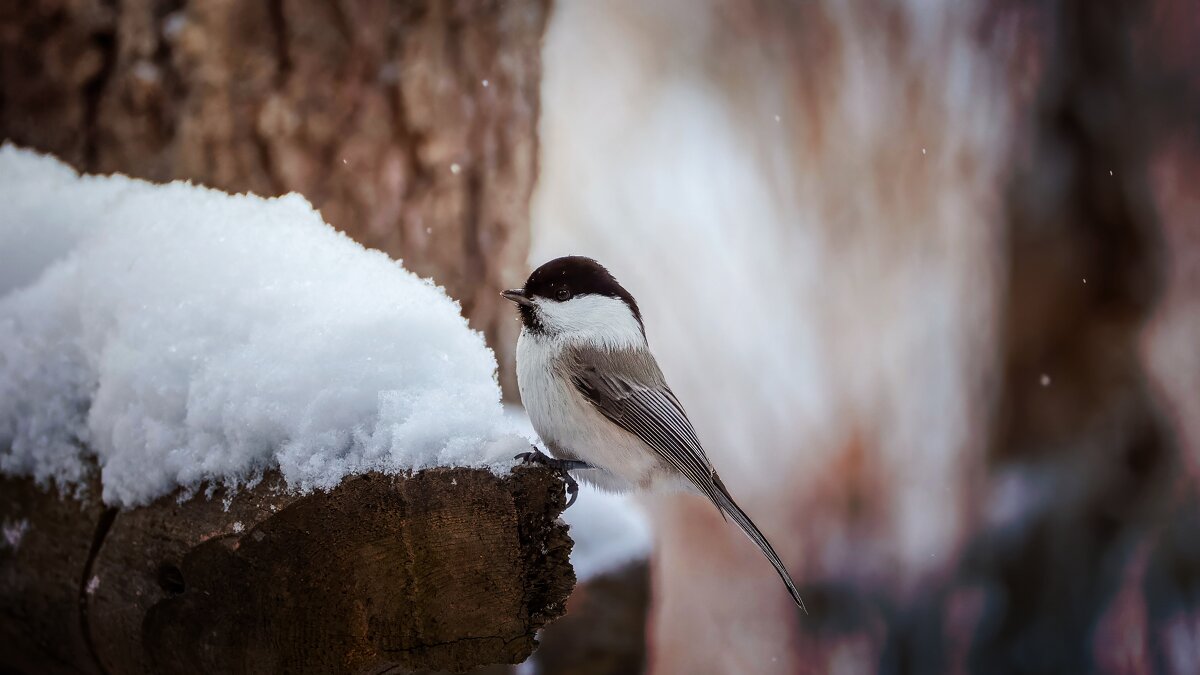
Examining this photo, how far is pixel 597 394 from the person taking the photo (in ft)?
4.19

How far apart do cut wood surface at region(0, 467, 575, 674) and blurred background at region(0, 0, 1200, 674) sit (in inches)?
48.5

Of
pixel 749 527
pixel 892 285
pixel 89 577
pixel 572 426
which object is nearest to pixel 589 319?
pixel 572 426

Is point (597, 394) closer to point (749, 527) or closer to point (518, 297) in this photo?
point (518, 297)

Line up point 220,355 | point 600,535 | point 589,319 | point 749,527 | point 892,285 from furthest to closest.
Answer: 1. point 892,285
2. point 600,535
3. point 589,319
4. point 749,527
5. point 220,355

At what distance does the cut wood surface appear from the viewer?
75cm

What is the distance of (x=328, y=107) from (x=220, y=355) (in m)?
1.06

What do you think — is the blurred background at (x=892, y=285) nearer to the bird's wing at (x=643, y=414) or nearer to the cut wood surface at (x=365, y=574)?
the bird's wing at (x=643, y=414)

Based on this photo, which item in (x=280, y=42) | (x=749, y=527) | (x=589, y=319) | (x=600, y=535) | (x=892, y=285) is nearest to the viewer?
(x=749, y=527)

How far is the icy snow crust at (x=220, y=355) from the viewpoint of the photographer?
0.82 metres

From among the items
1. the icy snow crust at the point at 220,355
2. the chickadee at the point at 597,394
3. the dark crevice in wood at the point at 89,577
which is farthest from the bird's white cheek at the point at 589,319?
the dark crevice in wood at the point at 89,577

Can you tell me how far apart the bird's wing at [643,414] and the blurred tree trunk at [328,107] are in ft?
2.52

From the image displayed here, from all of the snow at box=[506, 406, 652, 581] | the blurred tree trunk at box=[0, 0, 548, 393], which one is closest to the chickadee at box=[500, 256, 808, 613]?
the snow at box=[506, 406, 652, 581]

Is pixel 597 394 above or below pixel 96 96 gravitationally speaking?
below

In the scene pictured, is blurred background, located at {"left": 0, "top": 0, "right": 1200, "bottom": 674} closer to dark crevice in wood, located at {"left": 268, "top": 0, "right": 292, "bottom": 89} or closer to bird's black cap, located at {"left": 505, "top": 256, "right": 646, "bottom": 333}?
dark crevice in wood, located at {"left": 268, "top": 0, "right": 292, "bottom": 89}
